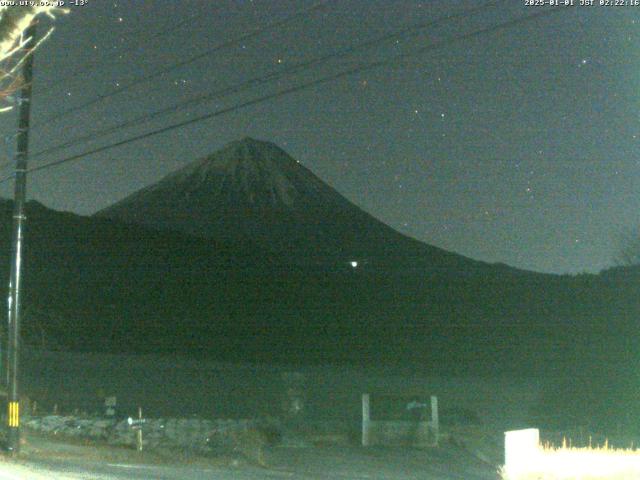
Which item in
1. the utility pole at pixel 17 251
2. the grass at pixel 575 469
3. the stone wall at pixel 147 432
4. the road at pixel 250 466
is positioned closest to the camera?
the grass at pixel 575 469

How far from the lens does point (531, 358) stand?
4525cm

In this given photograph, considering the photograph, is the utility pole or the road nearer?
the road

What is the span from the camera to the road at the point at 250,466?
13617mm

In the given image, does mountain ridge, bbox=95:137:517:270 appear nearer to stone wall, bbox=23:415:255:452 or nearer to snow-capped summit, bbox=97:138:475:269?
snow-capped summit, bbox=97:138:475:269

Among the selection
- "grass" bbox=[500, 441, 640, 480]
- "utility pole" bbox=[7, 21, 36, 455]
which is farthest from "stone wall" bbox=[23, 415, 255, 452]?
"grass" bbox=[500, 441, 640, 480]

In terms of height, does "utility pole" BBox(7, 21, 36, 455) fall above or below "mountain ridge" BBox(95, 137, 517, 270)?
below

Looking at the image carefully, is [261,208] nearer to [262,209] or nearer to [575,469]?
[262,209]

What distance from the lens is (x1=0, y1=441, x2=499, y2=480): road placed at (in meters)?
13.6

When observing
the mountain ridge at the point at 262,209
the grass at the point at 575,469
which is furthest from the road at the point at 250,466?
the mountain ridge at the point at 262,209

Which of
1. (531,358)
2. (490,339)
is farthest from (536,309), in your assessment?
(531,358)

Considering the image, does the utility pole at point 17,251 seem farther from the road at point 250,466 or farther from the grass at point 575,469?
the grass at point 575,469

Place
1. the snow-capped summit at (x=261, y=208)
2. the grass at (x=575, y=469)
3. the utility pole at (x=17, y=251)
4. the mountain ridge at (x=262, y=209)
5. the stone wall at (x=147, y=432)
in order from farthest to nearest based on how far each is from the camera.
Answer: the snow-capped summit at (x=261, y=208)
the mountain ridge at (x=262, y=209)
the stone wall at (x=147, y=432)
the utility pole at (x=17, y=251)
the grass at (x=575, y=469)

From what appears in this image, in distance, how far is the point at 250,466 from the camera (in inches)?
672

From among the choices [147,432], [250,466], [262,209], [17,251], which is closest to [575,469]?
[250,466]
